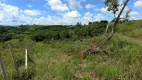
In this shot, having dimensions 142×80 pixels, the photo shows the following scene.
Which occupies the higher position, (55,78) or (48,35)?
(55,78)

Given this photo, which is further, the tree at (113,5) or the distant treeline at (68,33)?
the distant treeline at (68,33)

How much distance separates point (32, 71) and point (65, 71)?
1.91 metres

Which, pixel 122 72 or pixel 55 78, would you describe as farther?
pixel 55 78

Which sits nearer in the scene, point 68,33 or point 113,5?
point 113,5

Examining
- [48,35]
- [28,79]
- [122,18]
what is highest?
[122,18]

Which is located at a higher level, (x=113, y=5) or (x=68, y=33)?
(x=113, y=5)

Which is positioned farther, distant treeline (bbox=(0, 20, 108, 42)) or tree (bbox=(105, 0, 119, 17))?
distant treeline (bbox=(0, 20, 108, 42))

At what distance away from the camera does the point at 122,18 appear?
12039 mm

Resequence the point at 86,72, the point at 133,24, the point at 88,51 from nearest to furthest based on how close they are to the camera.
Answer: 1. the point at 86,72
2. the point at 88,51
3. the point at 133,24

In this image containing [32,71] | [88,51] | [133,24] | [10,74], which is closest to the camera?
[10,74]

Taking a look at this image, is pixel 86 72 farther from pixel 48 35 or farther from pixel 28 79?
pixel 48 35

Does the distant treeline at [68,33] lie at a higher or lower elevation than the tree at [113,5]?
lower

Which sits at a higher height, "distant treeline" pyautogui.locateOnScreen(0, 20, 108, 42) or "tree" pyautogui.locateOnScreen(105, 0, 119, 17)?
"tree" pyautogui.locateOnScreen(105, 0, 119, 17)

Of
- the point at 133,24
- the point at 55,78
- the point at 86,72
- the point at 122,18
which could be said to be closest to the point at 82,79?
the point at 86,72
